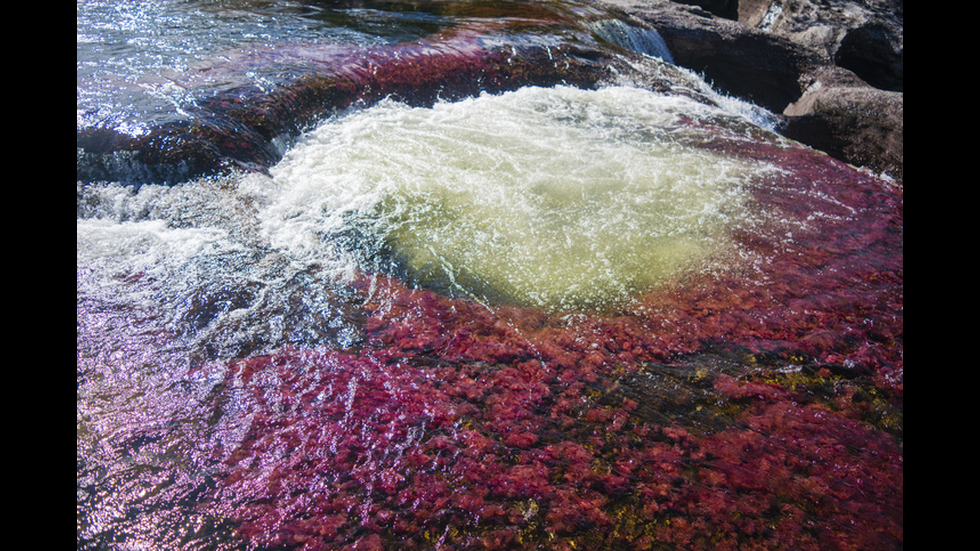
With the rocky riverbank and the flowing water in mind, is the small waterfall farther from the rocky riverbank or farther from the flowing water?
the flowing water

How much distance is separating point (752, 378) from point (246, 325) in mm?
2829

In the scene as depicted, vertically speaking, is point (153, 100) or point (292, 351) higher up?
point (153, 100)

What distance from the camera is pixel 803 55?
9031mm

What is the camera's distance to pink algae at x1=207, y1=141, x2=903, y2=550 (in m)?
1.87

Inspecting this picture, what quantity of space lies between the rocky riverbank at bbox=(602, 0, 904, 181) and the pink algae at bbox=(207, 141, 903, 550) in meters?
5.22

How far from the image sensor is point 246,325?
2.76 m

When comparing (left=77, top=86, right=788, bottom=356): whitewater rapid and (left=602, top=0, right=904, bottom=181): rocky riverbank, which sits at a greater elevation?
(left=602, top=0, right=904, bottom=181): rocky riverbank

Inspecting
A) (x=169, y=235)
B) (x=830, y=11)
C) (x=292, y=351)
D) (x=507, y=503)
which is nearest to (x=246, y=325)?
(x=292, y=351)

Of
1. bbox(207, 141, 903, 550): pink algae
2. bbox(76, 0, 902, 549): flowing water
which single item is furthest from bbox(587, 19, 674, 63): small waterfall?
bbox(207, 141, 903, 550): pink algae

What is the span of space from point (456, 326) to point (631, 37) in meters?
8.54

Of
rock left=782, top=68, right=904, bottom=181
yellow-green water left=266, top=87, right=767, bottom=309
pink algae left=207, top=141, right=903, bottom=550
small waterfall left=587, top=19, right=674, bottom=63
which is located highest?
small waterfall left=587, top=19, right=674, bottom=63

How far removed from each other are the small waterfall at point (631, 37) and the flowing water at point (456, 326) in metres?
4.22

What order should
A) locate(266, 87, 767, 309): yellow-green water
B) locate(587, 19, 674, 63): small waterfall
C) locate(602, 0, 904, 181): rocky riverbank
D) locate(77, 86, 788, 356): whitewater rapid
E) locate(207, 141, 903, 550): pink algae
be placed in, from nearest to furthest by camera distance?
locate(207, 141, 903, 550): pink algae → locate(77, 86, 788, 356): whitewater rapid → locate(266, 87, 767, 309): yellow-green water → locate(602, 0, 904, 181): rocky riverbank → locate(587, 19, 674, 63): small waterfall
